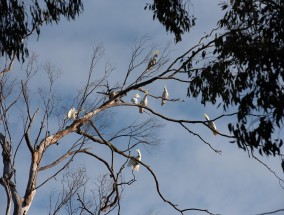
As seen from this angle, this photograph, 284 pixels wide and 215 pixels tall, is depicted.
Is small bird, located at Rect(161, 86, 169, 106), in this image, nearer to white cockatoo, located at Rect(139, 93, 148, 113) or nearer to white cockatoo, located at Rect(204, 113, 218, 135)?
white cockatoo, located at Rect(139, 93, 148, 113)

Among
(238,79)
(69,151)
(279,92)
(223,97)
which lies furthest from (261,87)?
(69,151)

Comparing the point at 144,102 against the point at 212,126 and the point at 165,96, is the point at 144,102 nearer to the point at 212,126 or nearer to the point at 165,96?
the point at 165,96

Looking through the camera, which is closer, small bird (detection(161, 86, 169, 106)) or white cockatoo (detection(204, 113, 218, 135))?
white cockatoo (detection(204, 113, 218, 135))

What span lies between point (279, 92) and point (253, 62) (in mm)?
416

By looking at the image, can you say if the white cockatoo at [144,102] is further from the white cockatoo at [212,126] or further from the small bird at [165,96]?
the white cockatoo at [212,126]

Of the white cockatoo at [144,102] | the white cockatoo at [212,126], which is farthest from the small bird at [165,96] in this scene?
the white cockatoo at [212,126]

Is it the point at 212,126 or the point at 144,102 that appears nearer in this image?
the point at 212,126

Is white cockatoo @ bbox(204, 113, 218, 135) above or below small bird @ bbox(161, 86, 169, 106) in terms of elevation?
below

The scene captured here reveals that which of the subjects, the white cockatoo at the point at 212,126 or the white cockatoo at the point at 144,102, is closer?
the white cockatoo at the point at 212,126

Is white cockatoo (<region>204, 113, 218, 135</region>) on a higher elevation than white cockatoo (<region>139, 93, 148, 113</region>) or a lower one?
lower

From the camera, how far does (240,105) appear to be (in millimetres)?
4801

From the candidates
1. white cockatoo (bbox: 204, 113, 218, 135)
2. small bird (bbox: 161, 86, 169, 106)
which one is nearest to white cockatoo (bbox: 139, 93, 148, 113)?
small bird (bbox: 161, 86, 169, 106)

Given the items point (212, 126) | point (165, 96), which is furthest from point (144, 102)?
point (212, 126)

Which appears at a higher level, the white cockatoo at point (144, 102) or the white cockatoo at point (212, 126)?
the white cockatoo at point (144, 102)
